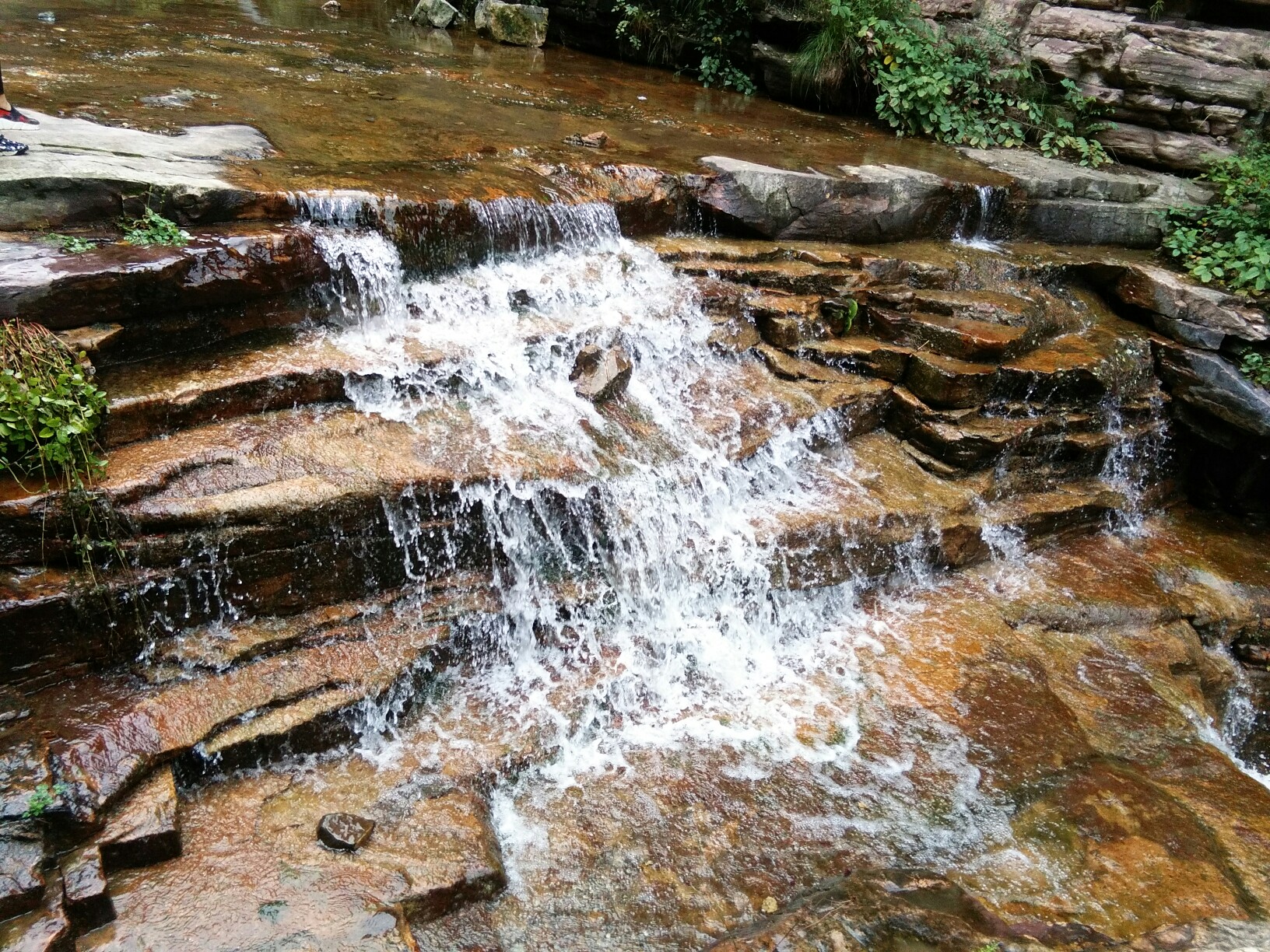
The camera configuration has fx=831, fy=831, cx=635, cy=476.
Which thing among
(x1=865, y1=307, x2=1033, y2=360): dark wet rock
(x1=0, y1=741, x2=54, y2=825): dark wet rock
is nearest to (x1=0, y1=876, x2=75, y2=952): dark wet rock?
(x1=0, y1=741, x2=54, y2=825): dark wet rock

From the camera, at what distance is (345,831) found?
348cm

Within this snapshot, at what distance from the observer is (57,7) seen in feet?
31.6

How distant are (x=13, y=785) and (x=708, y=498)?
370cm

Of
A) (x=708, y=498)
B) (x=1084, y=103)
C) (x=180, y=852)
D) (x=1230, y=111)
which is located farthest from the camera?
(x=1084, y=103)

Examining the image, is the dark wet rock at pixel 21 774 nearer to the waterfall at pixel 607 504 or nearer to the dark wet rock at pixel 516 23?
the waterfall at pixel 607 504

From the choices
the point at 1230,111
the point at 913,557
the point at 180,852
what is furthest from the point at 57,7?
the point at 1230,111

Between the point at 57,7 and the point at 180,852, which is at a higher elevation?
the point at 57,7

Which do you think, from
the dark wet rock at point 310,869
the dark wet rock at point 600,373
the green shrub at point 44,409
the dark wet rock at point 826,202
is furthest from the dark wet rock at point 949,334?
the green shrub at point 44,409

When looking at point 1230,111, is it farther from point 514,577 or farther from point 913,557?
point 514,577

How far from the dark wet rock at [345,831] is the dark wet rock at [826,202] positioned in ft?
17.4

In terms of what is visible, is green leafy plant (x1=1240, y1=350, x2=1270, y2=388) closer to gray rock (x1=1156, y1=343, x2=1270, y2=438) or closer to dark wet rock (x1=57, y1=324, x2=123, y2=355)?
gray rock (x1=1156, y1=343, x2=1270, y2=438)

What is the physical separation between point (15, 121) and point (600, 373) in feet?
13.0

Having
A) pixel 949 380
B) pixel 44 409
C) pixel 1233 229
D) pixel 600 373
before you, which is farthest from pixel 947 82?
pixel 44 409

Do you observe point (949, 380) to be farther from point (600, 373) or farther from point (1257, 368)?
point (1257, 368)
